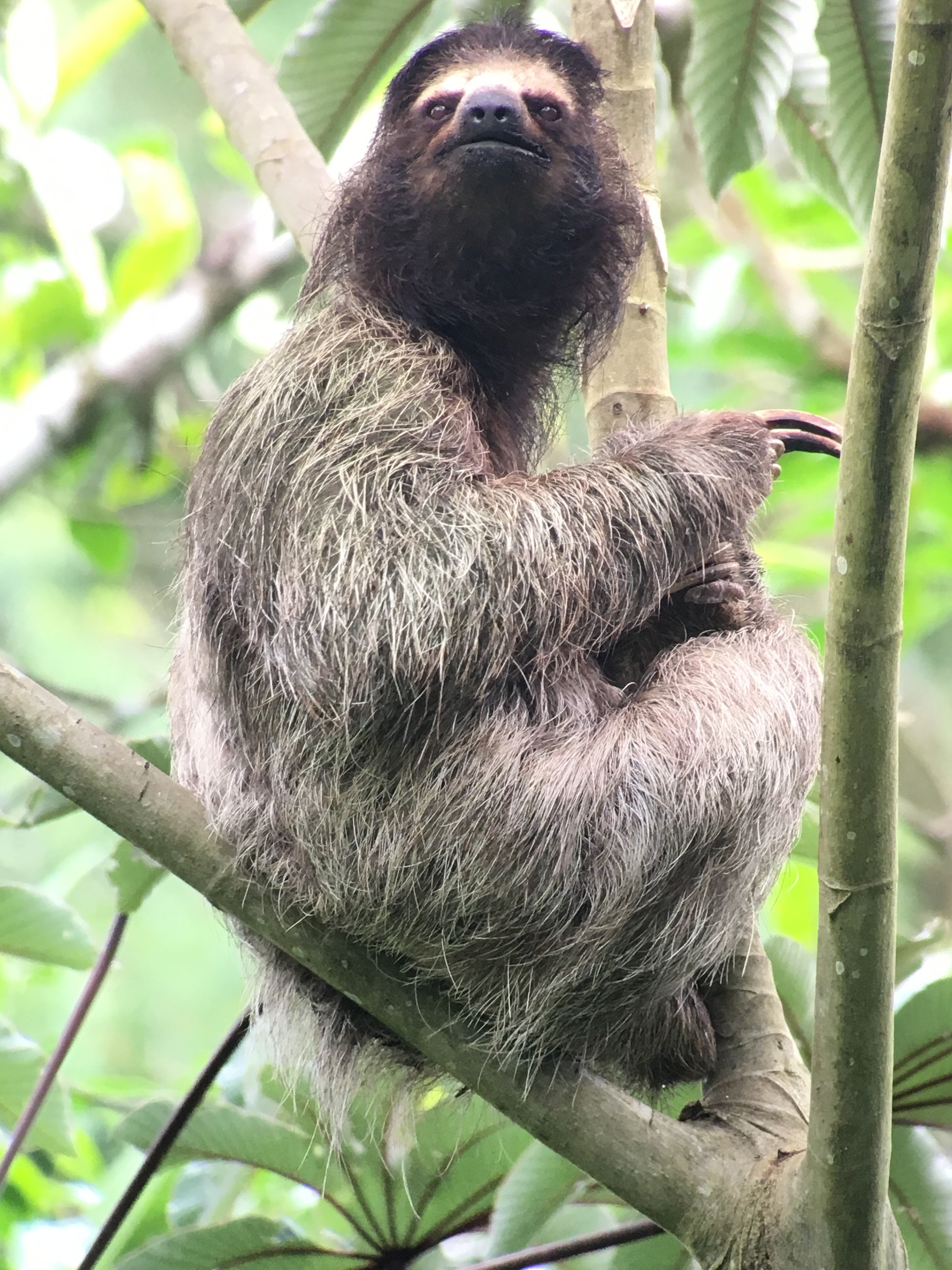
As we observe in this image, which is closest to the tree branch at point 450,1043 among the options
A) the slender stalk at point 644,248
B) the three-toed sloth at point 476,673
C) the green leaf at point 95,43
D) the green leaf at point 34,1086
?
the three-toed sloth at point 476,673

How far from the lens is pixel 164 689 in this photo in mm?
5012

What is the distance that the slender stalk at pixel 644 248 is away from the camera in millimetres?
4145

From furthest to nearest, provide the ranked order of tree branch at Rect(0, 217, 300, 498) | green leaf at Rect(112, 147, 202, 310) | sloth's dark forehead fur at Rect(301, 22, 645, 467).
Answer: tree branch at Rect(0, 217, 300, 498) → green leaf at Rect(112, 147, 202, 310) → sloth's dark forehead fur at Rect(301, 22, 645, 467)

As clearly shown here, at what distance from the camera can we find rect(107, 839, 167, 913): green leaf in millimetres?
3594

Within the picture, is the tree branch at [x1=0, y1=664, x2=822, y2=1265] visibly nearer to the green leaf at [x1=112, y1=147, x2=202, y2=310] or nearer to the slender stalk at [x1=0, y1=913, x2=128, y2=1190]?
the slender stalk at [x1=0, y1=913, x2=128, y2=1190]

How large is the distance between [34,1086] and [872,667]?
8.78 feet

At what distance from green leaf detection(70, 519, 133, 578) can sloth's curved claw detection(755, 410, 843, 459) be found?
364 cm

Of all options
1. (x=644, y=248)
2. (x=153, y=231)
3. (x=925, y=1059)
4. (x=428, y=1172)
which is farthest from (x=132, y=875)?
(x=153, y=231)

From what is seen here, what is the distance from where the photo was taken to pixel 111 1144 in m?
4.61

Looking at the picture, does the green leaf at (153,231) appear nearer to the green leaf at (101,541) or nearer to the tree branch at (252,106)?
the green leaf at (101,541)

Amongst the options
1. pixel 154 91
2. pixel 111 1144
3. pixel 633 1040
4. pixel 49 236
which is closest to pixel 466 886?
pixel 633 1040

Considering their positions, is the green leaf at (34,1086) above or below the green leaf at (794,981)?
below

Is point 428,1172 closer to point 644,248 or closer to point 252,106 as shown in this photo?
point 644,248

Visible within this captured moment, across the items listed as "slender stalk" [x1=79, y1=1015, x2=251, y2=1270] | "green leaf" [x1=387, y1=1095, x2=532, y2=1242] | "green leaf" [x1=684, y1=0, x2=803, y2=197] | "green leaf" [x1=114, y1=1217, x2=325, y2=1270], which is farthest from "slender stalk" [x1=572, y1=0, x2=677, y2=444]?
"green leaf" [x1=114, y1=1217, x2=325, y2=1270]
